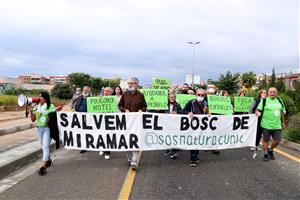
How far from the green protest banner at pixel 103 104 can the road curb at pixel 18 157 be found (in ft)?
6.01

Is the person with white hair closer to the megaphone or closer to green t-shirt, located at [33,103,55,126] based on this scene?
green t-shirt, located at [33,103,55,126]

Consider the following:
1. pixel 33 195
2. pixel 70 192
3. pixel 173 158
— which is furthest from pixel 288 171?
pixel 33 195

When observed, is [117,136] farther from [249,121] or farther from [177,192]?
[249,121]

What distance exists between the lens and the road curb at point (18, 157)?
7396 millimetres

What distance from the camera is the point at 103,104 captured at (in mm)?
9453

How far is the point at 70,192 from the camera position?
593 centimetres

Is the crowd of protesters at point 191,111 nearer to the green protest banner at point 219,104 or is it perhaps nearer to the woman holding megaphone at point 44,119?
the woman holding megaphone at point 44,119

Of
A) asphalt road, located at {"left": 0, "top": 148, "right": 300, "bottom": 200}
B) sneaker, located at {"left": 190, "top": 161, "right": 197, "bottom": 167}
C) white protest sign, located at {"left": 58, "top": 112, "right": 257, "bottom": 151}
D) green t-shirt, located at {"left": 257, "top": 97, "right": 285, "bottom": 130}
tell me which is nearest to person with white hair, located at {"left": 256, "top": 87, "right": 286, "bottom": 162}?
green t-shirt, located at {"left": 257, "top": 97, "right": 285, "bottom": 130}

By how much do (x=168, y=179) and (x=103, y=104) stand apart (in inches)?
132

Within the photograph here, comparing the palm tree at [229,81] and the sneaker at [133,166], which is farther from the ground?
the palm tree at [229,81]

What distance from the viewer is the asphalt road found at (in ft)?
19.2

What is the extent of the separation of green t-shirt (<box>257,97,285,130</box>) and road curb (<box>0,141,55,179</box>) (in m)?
5.65

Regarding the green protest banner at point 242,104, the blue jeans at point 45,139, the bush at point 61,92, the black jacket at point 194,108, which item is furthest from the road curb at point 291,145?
the bush at point 61,92

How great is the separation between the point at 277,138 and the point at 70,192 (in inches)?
202
